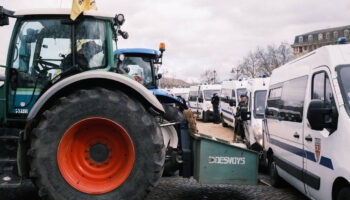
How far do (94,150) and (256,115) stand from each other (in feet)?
26.2

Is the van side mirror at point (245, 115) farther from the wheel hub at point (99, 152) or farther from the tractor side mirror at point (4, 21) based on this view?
the tractor side mirror at point (4, 21)

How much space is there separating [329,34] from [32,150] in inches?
3692

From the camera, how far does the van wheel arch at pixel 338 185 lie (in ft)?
13.2

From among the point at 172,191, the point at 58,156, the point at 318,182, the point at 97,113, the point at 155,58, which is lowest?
the point at 172,191

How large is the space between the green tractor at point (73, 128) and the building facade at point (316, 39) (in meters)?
84.2

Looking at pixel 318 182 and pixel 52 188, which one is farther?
pixel 318 182

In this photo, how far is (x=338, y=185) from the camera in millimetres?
4227

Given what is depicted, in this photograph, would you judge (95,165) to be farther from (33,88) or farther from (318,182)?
(318,182)

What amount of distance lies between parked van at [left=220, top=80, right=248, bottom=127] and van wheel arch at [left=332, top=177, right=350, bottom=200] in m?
12.6

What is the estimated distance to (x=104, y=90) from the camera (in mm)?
4312

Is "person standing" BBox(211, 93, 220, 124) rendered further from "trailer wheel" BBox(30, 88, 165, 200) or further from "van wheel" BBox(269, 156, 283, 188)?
"trailer wheel" BBox(30, 88, 165, 200)

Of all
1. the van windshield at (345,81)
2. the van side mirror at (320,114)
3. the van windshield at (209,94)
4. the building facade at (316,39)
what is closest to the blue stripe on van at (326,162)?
the van side mirror at (320,114)

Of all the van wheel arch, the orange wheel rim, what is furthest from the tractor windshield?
the van wheel arch

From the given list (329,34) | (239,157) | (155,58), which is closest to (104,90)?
(239,157)
